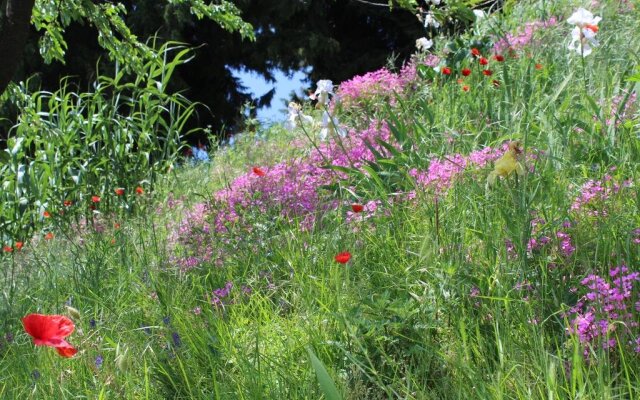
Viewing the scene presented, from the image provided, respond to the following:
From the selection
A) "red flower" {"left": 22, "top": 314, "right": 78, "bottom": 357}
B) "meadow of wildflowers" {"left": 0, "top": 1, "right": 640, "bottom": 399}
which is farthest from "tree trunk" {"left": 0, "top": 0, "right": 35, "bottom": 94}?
"red flower" {"left": 22, "top": 314, "right": 78, "bottom": 357}

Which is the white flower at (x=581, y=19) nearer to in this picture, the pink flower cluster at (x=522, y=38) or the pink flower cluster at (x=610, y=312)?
the pink flower cluster at (x=610, y=312)

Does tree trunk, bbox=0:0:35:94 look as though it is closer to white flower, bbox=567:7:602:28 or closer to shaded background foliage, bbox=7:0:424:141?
white flower, bbox=567:7:602:28

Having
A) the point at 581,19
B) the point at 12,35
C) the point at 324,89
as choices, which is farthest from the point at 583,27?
the point at 12,35

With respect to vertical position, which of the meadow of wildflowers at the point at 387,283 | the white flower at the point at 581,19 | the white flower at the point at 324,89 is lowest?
the meadow of wildflowers at the point at 387,283

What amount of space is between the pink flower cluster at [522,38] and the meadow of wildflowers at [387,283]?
2.55 feet

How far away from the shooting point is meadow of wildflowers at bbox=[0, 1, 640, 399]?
168 cm

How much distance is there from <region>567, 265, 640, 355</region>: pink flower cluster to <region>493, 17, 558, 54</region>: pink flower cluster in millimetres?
2994

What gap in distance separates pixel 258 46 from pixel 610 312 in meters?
12.0

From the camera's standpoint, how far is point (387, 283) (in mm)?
2203

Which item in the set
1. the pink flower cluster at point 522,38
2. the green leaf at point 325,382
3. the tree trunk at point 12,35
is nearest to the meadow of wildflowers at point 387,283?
the green leaf at point 325,382

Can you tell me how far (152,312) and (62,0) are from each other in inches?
131

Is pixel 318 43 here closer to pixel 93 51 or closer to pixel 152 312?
pixel 93 51

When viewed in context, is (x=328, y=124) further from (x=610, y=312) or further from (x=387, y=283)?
(x=610, y=312)

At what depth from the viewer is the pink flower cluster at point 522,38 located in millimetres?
4594
